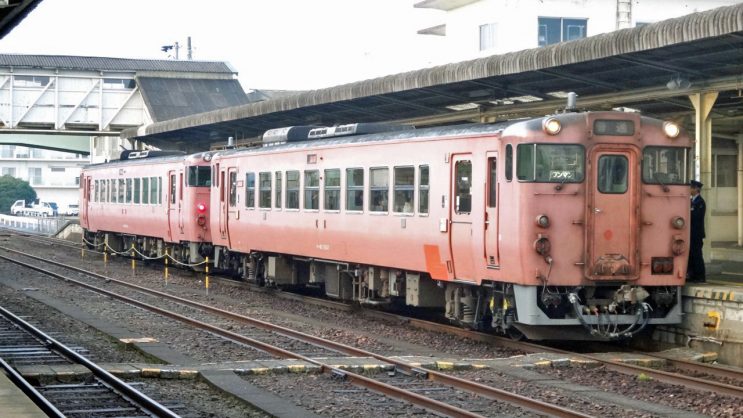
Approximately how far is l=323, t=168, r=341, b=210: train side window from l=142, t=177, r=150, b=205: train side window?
12.3 m

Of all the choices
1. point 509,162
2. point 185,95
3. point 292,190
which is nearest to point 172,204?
point 292,190

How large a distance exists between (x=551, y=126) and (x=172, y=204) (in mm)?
16020

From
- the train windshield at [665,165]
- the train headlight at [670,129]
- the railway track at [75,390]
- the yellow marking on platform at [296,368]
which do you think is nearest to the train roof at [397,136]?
the train windshield at [665,165]

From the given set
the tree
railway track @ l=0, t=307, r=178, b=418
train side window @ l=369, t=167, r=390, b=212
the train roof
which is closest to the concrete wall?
the train roof

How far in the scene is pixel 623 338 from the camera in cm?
1446

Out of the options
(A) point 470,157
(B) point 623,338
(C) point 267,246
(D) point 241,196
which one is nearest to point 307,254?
(C) point 267,246

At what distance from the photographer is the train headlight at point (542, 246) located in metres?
13.9

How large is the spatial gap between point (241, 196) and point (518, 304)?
33.6ft

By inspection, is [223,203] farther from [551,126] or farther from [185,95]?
[185,95]

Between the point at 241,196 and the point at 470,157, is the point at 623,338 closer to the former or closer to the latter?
the point at 470,157

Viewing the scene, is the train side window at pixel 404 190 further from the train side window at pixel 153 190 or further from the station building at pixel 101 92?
the station building at pixel 101 92

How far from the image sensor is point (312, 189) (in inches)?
782

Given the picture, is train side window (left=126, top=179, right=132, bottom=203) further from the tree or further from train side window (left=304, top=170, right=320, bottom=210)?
the tree

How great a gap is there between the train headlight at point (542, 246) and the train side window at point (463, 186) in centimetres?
132
